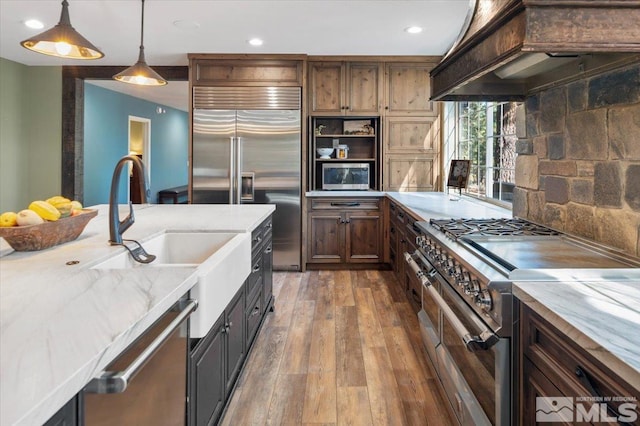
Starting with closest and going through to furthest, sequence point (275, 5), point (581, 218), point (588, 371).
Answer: point (588, 371) → point (581, 218) → point (275, 5)

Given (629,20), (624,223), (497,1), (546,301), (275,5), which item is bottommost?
(546,301)

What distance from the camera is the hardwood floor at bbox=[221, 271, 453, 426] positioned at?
204cm

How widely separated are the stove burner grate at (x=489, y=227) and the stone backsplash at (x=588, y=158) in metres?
0.09

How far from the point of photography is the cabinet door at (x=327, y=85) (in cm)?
490

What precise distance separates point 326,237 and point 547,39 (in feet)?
12.3

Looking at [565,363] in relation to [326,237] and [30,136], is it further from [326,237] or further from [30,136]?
[30,136]

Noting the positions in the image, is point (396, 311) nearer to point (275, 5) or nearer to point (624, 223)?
point (624, 223)

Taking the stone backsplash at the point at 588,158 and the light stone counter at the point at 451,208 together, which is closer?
the stone backsplash at the point at 588,158

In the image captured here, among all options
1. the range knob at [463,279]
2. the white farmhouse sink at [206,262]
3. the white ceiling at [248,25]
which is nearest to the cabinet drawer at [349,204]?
the white ceiling at [248,25]

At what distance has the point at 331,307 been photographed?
360 centimetres

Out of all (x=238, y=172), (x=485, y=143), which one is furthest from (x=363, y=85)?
(x=238, y=172)

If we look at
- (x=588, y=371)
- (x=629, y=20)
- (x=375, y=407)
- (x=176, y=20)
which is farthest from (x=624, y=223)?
(x=176, y=20)

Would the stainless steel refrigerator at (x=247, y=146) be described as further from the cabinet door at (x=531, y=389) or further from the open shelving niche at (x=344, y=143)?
the cabinet door at (x=531, y=389)

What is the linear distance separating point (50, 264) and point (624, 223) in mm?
2154
